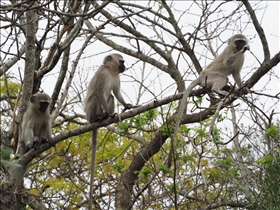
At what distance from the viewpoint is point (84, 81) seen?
1312 centimetres

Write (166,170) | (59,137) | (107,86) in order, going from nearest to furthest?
1. (166,170)
2. (59,137)
3. (107,86)

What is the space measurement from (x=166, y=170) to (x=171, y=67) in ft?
17.0

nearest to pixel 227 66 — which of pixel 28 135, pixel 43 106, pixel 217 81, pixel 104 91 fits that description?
pixel 217 81

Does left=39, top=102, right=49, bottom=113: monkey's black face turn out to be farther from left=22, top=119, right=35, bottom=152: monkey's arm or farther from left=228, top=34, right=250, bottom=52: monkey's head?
left=228, top=34, right=250, bottom=52: monkey's head

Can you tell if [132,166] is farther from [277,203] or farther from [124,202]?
[277,203]

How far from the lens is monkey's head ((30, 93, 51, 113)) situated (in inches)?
328

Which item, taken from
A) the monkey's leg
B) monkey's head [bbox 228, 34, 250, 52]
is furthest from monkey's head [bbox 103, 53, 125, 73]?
monkey's head [bbox 228, 34, 250, 52]

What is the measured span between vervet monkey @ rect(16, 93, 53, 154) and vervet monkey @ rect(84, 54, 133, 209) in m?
0.80

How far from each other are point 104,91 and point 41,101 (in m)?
1.28

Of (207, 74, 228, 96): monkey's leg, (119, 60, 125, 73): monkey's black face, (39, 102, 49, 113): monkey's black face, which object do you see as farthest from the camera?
(119, 60, 125, 73): monkey's black face

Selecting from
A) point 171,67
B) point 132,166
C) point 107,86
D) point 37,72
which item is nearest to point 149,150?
point 132,166

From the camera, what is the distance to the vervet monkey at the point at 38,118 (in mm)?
8172

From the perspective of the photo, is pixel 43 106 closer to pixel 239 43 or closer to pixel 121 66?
pixel 121 66

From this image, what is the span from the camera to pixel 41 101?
27.4ft
